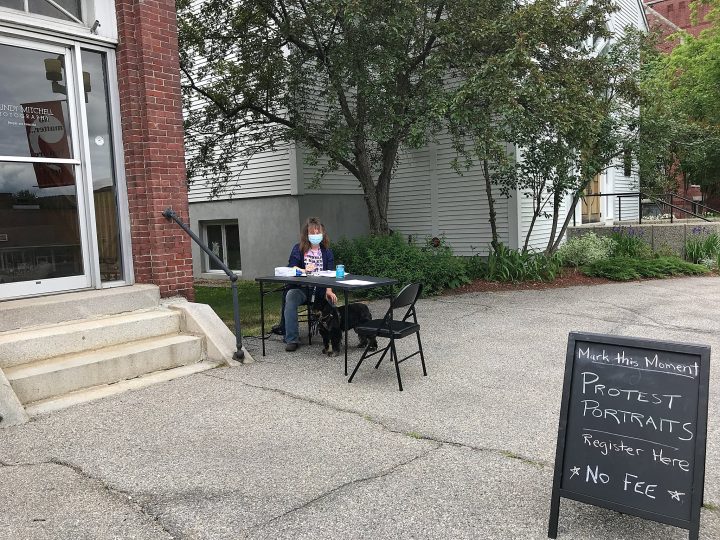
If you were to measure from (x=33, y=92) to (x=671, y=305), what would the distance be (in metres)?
9.15

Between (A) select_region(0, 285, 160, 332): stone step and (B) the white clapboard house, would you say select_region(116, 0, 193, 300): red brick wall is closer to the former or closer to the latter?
(A) select_region(0, 285, 160, 332): stone step

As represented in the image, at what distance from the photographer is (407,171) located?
15.4m

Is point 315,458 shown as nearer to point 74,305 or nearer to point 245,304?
point 74,305

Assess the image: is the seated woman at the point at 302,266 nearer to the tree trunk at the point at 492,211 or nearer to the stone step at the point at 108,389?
the stone step at the point at 108,389

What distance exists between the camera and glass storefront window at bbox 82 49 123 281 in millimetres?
6598

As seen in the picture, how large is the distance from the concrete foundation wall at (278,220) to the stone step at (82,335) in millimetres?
7808

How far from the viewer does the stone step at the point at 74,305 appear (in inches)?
222

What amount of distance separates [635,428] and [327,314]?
426 cm

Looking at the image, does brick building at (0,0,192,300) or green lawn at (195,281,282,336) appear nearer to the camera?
brick building at (0,0,192,300)

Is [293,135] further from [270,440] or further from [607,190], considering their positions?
[607,190]

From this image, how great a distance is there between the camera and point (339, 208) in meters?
15.1

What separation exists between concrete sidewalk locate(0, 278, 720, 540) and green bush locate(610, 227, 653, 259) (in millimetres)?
6883

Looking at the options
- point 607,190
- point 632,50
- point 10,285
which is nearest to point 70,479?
point 10,285

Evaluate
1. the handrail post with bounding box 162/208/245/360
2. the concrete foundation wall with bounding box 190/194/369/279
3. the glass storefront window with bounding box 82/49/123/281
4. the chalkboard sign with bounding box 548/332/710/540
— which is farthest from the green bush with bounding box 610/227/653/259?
the chalkboard sign with bounding box 548/332/710/540
